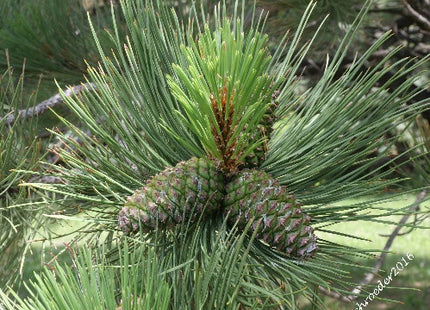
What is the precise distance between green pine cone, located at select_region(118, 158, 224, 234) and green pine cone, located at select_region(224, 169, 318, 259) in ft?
0.10

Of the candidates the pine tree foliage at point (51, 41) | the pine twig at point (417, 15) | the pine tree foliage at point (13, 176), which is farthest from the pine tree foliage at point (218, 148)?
the pine twig at point (417, 15)

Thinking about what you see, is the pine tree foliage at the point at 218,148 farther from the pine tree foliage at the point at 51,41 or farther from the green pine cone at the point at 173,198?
the pine tree foliage at the point at 51,41

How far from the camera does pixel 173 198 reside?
65 centimetres

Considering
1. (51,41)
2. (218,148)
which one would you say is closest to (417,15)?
(51,41)

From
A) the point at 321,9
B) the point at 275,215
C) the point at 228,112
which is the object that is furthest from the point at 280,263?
the point at 321,9

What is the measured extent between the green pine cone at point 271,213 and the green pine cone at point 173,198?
3cm

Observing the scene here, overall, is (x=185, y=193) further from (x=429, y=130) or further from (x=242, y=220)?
(x=429, y=130)

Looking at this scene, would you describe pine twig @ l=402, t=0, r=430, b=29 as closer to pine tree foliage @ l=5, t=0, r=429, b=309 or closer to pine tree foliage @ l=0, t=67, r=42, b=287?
pine tree foliage @ l=5, t=0, r=429, b=309

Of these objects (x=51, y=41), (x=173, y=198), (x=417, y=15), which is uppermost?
(x=417, y=15)

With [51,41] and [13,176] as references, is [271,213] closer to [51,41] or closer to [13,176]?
[13,176]

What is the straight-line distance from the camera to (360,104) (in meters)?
0.72

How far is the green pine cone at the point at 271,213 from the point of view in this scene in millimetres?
652

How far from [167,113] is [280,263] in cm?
24

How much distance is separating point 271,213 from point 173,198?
0.11 metres
